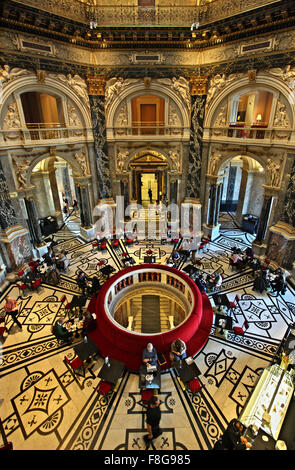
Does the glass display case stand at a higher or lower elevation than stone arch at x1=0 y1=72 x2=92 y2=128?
lower

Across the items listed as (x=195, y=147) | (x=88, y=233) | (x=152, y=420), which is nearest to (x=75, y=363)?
(x=152, y=420)

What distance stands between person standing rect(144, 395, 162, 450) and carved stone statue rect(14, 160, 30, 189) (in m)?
11.4

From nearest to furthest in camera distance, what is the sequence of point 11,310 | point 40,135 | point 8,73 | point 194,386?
point 194,386 < point 11,310 < point 8,73 < point 40,135

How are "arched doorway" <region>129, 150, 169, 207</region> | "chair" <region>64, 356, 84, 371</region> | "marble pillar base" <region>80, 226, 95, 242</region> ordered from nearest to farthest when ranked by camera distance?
"chair" <region>64, 356, 84, 371</region> < "marble pillar base" <region>80, 226, 95, 242</region> < "arched doorway" <region>129, 150, 169, 207</region>

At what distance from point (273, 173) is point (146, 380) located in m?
11.0

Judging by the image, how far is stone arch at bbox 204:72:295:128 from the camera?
11016 millimetres

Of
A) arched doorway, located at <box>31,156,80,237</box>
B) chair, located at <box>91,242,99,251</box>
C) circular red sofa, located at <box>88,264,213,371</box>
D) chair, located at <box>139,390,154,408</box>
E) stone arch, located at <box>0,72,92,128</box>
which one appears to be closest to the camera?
chair, located at <box>139,390,154,408</box>

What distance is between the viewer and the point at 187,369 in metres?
7.62

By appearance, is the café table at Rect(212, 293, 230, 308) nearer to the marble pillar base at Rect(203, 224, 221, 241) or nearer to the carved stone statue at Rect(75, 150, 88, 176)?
the marble pillar base at Rect(203, 224, 221, 241)

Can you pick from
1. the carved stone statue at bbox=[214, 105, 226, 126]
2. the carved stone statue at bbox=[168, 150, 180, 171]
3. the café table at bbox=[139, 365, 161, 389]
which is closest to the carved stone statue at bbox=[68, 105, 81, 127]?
the carved stone statue at bbox=[168, 150, 180, 171]

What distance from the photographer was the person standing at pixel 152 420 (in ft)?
19.8

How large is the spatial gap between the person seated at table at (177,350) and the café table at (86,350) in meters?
2.55

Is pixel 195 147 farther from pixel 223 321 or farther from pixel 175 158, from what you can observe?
pixel 223 321

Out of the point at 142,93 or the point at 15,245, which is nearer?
the point at 15,245
